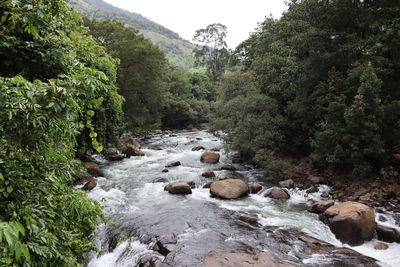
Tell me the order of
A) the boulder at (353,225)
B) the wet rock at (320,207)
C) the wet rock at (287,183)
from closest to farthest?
the boulder at (353,225), the wet rock at (320,207), the wet rock at (287,183)

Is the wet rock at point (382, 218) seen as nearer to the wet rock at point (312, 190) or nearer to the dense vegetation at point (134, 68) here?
the wet rock at point (312, 190)

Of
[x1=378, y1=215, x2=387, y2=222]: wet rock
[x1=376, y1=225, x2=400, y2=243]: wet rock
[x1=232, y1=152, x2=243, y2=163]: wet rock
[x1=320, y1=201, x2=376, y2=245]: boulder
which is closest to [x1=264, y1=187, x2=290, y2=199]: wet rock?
[x1=320, y1=201, x2=376, y2=245]: boulder

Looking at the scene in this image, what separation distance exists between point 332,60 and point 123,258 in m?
12.0

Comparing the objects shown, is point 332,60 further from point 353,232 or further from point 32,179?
point 32,179

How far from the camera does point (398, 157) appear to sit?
383 inches

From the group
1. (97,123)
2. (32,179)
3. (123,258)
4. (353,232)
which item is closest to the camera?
(32,179)

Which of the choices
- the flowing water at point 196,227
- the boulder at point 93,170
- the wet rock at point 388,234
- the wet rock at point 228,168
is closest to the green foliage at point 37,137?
the flowing water at point 196,227

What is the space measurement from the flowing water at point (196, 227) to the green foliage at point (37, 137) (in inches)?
73.9

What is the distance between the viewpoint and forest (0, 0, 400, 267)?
8.19 ft

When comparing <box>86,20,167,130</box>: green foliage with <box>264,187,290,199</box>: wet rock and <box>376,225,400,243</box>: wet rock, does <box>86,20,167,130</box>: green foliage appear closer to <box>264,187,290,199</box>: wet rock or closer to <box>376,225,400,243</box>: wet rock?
<box>264,187,290,199</box>: wet rock

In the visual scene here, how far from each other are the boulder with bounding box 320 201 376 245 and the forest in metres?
3.62

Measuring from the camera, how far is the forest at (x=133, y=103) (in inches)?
98.3

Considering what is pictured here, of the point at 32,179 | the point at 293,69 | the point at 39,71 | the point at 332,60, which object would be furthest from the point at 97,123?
the point at 332,60

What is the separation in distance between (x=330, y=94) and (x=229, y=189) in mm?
6511
